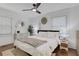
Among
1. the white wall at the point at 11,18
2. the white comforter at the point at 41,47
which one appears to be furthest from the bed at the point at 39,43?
the white wall at the point at 11,18

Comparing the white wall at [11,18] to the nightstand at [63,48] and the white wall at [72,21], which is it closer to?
the white wall at [72,21]

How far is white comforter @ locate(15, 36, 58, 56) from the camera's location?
1317mm

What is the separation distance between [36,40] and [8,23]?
579mm

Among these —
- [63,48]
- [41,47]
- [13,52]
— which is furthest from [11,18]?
[63,48]

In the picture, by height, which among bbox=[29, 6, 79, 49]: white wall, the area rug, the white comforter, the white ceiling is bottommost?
the area rug

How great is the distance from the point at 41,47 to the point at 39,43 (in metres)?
0.08

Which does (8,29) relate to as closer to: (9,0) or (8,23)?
(8,23)

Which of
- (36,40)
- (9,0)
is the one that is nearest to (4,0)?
(9,0)

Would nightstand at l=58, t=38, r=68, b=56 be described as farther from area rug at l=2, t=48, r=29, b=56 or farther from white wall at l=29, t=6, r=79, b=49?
area rug at l=2, t=48, r=29, b=56

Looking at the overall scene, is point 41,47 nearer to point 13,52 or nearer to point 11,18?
point 13,52

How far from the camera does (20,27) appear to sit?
1477 millimetres

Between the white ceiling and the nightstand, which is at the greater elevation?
the white ceiling

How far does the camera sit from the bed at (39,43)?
1325 mm

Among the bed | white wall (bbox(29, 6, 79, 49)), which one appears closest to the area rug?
the bed
